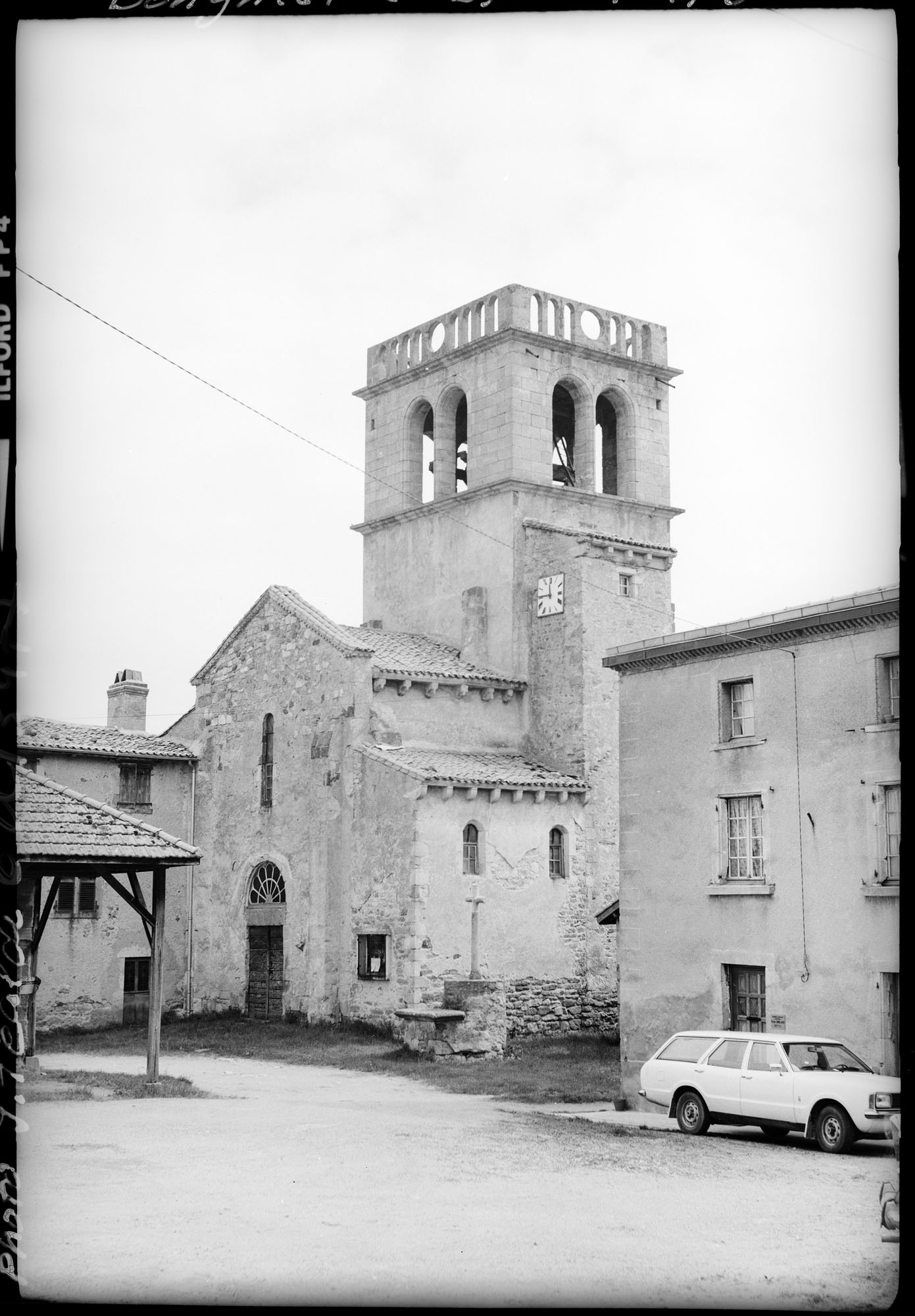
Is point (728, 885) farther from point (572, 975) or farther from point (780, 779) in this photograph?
point (572, 975)

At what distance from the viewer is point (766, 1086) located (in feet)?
51.1

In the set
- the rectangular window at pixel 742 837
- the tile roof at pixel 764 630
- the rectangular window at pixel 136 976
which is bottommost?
the rectangular window at pixel 136 976

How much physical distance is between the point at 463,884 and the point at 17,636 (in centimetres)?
2042

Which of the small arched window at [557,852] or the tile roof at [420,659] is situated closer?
the small arched window at [557,852]

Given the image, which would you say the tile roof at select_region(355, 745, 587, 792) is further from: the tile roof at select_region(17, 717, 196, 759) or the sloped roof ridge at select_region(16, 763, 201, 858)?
the sloped roof ridge at select_region(16, 763, 201, 858)

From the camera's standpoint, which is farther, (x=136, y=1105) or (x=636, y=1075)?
(x=636, y=1075)

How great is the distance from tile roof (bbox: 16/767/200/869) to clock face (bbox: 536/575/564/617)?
14834 mm

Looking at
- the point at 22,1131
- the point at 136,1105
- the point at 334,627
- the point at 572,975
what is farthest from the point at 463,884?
the point at 22,1131

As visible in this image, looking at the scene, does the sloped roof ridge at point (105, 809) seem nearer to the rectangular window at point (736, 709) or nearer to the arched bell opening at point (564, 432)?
the rectangular window at point (736, 709)

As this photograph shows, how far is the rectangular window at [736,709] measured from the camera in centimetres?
1955

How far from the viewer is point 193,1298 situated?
8320 mm

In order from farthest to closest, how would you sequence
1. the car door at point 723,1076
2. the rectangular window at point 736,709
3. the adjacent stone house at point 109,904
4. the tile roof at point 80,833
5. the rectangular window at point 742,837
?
the adjacent stone house at point 109,904 → the rectangular window at point 736,709 → the rectangular window at point 742,837 → the tile roof at point 80,833 → the car door at point 723,1076

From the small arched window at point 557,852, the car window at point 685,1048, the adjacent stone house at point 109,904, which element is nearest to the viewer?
the car window at point 685,1048

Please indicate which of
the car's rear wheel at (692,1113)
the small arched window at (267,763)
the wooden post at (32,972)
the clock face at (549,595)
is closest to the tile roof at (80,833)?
the wooden post at (32,972)
